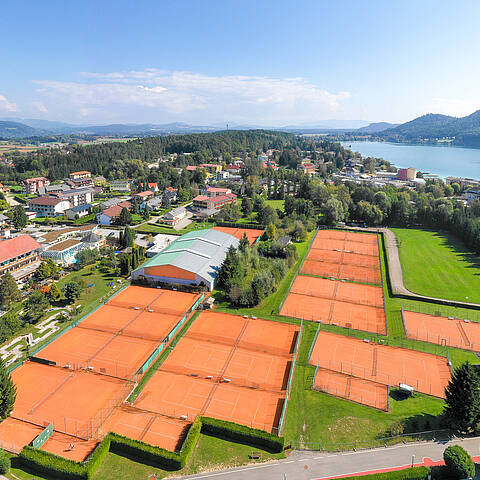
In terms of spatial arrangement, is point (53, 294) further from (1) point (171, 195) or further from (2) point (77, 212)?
(1) point (171, 195)

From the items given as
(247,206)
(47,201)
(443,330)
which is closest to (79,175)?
(47,201)

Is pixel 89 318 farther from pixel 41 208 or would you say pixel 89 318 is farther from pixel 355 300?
pixel 41 208

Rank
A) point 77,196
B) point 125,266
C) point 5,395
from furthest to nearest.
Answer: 1. point 77,196
2. point 125,266
3. point 5,395

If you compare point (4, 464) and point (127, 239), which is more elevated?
point (127, 239)

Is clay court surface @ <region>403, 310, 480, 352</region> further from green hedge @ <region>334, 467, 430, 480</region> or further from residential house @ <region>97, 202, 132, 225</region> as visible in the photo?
residential house @ <region>97, 202, 132, 225</region>

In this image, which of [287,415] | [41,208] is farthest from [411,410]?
A: [41,208]

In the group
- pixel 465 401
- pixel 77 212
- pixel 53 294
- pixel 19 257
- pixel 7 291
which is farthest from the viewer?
pixel 77 212

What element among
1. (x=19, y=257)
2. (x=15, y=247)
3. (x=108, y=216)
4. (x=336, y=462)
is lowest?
(x=336, y=462)
